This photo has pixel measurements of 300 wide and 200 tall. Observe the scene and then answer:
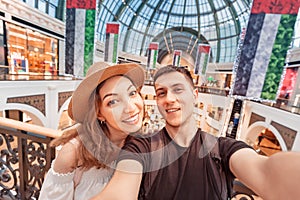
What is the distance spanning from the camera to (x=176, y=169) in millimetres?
553

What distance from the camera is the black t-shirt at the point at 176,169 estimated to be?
0.53 meters

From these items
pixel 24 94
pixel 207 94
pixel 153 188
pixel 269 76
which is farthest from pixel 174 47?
pixel 24 94

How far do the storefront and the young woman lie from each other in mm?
4573

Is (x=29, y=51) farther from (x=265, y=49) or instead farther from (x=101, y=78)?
(x=265, y=49)

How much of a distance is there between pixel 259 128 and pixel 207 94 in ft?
19.8

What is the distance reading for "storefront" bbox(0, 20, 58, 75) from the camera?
497 cm

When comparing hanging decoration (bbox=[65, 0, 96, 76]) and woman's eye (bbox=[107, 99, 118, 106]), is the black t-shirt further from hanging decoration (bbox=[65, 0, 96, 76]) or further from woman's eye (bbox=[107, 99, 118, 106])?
hanging decoration (bbox=[65, 0, 96, 76])

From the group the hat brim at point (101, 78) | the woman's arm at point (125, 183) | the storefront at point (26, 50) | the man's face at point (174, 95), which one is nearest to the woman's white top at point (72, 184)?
the woman's arm at point (125, 183)

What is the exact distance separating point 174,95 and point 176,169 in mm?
291

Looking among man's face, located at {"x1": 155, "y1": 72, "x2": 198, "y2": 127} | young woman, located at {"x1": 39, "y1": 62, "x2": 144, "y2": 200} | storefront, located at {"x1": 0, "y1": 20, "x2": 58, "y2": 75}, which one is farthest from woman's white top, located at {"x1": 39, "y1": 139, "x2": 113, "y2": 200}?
storefront, located at {"x1": 0, "y1": 20, "x2": 58, "y2": 75}

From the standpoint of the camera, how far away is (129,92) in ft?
1.66

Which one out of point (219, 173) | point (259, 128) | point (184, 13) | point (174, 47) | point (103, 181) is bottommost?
point (259, 128)

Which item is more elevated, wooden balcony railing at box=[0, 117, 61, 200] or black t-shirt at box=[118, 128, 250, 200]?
black t-shirt at box=[118, 128, 250, 200]

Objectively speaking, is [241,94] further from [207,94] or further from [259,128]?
[259,128]
